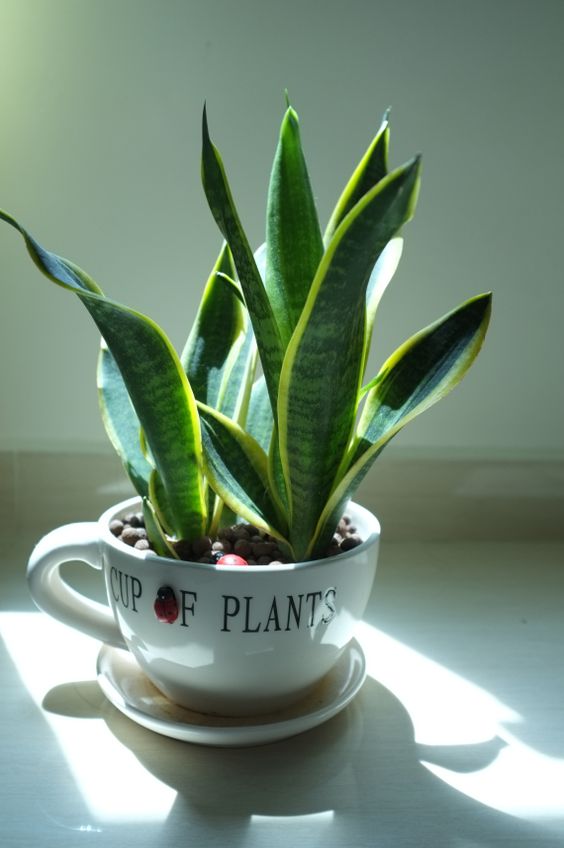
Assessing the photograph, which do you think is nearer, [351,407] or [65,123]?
[351,407]

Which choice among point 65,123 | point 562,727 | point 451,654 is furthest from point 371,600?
point 65,123

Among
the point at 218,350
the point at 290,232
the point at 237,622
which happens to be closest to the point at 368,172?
the point at 290,232

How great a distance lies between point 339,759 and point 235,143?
58cm

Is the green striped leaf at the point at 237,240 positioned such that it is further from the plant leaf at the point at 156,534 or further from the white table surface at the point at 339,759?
the white table surface at the point at 339,759

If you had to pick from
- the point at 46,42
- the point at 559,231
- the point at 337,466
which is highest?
the point at 46,42

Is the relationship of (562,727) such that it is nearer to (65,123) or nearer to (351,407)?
(351,407)

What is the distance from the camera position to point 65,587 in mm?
561

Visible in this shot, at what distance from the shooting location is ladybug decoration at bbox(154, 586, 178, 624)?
0.47 metres

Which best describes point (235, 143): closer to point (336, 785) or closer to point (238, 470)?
point (238, 470)

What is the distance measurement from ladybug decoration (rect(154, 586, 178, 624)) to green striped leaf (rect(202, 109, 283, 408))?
0.49 feet

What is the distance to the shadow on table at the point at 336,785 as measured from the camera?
44 cm

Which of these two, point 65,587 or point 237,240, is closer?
point 237,240

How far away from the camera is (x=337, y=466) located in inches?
19.9

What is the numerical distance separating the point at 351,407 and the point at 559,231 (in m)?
0.48
